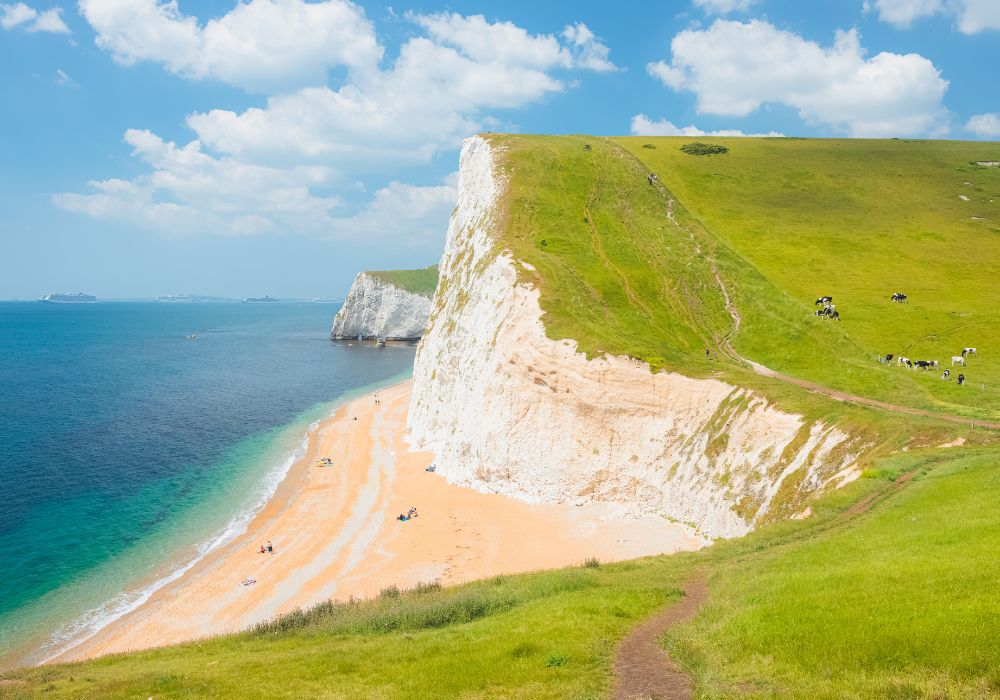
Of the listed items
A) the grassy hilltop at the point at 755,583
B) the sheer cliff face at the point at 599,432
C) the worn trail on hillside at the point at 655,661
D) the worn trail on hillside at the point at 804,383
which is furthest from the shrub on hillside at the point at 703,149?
the worn trail on hillside at the point at 655,661

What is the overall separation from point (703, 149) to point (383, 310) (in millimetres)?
107241

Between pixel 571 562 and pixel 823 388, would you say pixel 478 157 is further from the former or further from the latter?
pixel 571 562

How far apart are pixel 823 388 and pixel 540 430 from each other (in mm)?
23168

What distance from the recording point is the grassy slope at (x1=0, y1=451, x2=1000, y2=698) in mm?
11945

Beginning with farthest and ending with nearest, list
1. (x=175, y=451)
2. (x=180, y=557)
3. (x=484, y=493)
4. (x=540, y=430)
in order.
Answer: (x=175, y=451), (x=484, y=493), (x=540, y=430), (x=180, y=557)

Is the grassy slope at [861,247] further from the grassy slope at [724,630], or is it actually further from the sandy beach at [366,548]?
the sandy beach at [366,548]

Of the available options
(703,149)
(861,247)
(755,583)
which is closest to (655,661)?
(755,583)

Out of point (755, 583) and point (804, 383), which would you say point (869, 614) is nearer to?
point (755, 583)

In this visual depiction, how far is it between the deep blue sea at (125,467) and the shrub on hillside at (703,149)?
78.9 metres

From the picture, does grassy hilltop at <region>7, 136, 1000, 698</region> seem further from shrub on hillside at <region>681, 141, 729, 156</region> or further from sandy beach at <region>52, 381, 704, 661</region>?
shrub on hillside at <region>681, 141, 729, 156</region>

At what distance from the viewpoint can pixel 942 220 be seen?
83.6 m

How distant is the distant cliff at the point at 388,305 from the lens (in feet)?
576

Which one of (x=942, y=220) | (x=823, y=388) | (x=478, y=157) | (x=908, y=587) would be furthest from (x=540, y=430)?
(x=942, y=220)

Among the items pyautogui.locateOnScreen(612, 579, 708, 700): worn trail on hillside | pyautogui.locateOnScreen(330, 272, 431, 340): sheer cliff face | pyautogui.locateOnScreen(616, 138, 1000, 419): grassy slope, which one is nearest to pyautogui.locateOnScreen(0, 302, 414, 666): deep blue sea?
pyautogui.locateOnScreen(612, 579, 708, 700): worn trail on hillside
